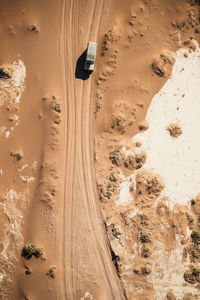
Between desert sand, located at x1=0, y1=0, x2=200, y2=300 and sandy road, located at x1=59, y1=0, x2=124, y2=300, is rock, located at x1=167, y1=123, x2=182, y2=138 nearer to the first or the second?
desert sand, located at x1=0, y1=0, x2=200, y2=300

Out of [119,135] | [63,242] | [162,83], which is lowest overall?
[63,242]

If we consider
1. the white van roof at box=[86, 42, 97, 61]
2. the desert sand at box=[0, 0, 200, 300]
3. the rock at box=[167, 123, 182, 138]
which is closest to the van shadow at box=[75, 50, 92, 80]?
the desert sand at box=[0, 0, 200, 300]

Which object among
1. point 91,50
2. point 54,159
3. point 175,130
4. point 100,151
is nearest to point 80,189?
point 54,159

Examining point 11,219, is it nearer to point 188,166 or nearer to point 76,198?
point 76,198

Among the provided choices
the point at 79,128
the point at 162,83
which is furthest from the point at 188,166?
the point at 79,128

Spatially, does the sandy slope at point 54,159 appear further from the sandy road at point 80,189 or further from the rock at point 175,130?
the rock at point 175,130

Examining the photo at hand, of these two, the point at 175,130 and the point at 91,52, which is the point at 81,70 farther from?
the point at 175,130

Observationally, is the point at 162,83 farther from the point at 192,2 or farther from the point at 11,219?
the point at 11,219

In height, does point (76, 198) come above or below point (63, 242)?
above
